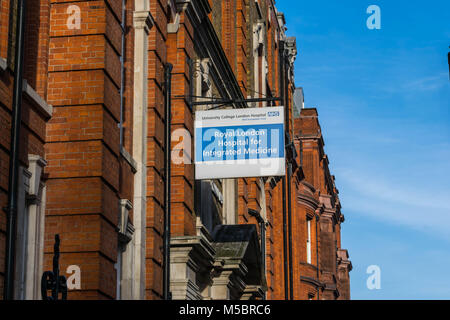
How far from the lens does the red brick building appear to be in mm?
14211

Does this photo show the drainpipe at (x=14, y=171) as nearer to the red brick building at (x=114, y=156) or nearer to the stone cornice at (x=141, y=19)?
the red brick building at (x=114, y=156)

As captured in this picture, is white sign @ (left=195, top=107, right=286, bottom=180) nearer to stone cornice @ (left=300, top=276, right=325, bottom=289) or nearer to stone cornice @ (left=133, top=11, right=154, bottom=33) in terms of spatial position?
stone cornice @ (left=133, top=11, right=154, bottom=33)

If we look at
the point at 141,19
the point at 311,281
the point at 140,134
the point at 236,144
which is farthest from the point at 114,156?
the point at 311,281

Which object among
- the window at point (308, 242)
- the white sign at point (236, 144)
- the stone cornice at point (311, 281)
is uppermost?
the window at point (308, 242)

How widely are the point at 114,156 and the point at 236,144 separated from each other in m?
4.49

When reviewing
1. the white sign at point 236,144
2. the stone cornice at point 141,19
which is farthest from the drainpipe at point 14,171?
the white sign at point 236,144

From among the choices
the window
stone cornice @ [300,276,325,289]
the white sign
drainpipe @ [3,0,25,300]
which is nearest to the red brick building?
drainpipe @ [3,0,25,300]

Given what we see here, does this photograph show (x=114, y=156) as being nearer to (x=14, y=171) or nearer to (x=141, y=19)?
(x=141, y=19)

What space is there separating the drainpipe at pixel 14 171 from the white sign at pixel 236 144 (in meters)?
8.60

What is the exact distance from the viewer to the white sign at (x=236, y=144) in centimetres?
2056

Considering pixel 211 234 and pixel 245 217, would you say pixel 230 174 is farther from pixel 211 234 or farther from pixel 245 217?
pixel 245 217

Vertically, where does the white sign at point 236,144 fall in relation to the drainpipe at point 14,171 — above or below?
above
